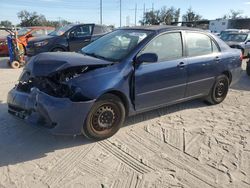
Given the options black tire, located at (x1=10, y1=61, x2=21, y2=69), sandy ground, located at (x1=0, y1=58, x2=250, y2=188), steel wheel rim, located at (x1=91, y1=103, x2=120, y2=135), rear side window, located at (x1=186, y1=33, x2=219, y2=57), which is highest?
rear side window, located at (x1=186, y1=33, x2=219, y2=57)

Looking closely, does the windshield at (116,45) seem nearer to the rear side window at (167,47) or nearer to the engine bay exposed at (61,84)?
the rear side window at (167,47)

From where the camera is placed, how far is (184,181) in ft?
10.6

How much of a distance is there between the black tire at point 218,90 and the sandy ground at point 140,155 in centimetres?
73

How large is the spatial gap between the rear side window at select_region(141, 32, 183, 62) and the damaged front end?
1142 millimetres

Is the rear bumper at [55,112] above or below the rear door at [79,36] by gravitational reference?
below

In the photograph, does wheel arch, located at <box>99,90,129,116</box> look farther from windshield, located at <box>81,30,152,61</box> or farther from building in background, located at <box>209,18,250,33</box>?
building in background, located at <box>209,18,250,33</box>

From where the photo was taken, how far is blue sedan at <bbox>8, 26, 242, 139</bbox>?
3.80m

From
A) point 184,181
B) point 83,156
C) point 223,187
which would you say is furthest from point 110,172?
point 223,187

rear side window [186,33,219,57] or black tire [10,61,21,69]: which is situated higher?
rear side window [186,33,219,57]

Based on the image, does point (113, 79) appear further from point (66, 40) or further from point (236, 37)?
point (236, 37)

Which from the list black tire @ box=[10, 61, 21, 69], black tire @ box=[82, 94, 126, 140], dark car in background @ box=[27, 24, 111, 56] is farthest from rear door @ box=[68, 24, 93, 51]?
black tire @ box=[82, 94, 126, 140]

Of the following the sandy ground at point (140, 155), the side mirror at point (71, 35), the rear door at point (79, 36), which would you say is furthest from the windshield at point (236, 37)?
the sandy ground at point (140, 155)

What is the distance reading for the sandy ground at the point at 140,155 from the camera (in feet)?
10.7

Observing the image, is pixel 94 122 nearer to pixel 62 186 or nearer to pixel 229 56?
pixel 62 186
